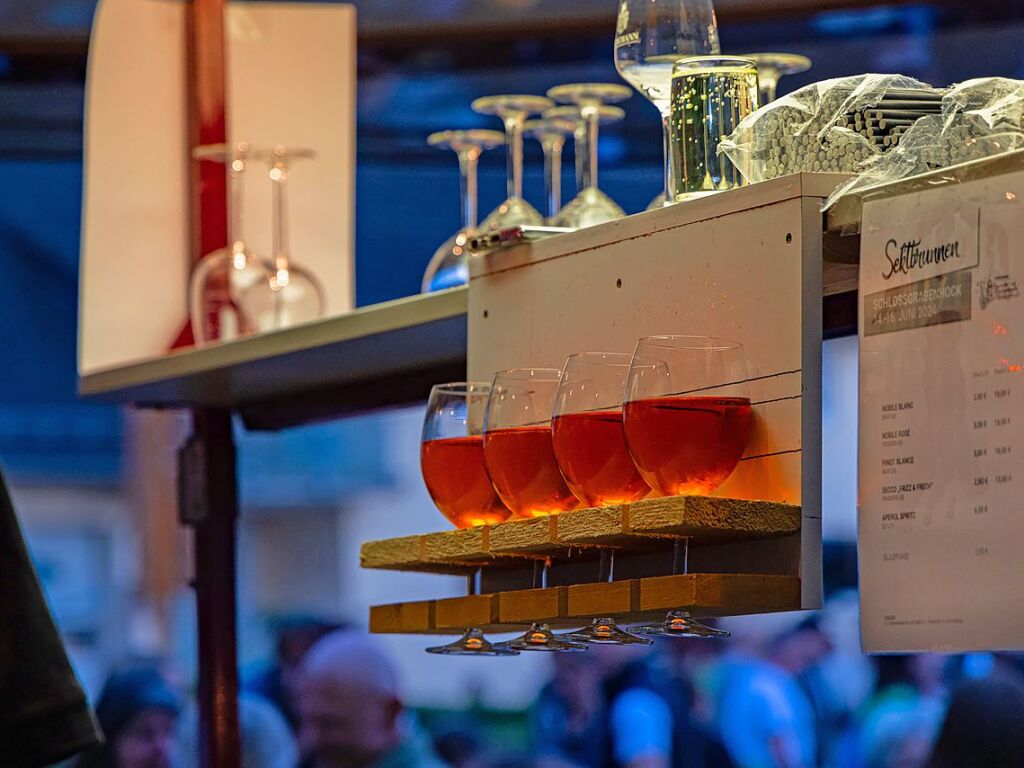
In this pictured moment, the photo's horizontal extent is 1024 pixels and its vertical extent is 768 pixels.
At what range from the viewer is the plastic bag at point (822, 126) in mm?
1317

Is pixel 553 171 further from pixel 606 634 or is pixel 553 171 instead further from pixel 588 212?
pixel 606 634

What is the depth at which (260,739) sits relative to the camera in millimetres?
4719

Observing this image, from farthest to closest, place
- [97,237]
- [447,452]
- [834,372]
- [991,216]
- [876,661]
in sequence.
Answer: [876,661] → [834,372] → [97,237] → [447,452] → [991,216]

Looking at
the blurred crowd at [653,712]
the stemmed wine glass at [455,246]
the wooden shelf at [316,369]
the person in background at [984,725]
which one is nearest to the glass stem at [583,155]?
the stemmed wine glass at [455,246]

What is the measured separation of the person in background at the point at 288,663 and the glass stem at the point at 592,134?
2.98 metres

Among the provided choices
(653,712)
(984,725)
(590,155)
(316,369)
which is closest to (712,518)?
(590,155)

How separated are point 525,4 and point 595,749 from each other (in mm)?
1974

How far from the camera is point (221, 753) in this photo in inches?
116

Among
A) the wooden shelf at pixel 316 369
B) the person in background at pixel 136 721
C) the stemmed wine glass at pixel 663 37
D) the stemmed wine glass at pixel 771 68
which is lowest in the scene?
the person in background at pixel 136 721

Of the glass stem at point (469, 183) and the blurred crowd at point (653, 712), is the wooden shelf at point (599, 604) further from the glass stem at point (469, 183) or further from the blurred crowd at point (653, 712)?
the blurred crowd at point (653, 712)

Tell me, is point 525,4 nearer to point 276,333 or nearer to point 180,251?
point 180,251

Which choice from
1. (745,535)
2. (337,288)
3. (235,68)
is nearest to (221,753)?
(337,288)

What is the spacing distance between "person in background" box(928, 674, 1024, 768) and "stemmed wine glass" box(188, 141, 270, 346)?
1776 mm

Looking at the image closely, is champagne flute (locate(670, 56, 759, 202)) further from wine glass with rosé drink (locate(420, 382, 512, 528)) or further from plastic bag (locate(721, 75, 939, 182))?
wine glass with rosé drink (locate(420, 382, 512, 528))
